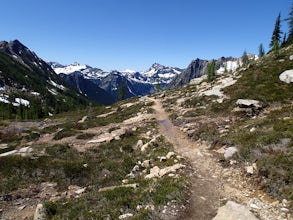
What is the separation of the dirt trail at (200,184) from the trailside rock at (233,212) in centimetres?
47

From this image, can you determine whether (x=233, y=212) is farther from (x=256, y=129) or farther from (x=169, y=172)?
(x=256, y=129)

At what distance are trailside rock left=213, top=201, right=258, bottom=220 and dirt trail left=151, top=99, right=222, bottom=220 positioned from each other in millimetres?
467

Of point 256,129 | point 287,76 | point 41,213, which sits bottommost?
point 41,213

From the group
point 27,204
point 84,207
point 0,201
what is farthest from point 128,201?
point 0,201

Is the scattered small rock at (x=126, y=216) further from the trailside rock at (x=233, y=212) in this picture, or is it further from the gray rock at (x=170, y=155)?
the gray rock at (x=170, y=155)

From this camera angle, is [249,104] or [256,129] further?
[249,104]

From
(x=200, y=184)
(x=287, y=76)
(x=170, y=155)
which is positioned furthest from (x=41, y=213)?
(x=287, y=76)

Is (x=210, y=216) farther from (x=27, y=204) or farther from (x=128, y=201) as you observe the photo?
(x=27, y=204)

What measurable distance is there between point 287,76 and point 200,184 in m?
33.1

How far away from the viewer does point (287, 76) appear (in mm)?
37469

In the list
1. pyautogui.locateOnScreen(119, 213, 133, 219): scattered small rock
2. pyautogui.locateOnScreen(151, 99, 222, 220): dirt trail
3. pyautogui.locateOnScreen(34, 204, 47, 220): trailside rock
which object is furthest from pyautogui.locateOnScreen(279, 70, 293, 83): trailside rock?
pyautogui.locateOnScreen(34, 204, 47, 220): trailside rock

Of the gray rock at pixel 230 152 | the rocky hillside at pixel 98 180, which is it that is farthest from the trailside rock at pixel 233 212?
the gray rock at pixel 230 152

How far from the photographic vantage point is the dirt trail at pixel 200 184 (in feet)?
34.7

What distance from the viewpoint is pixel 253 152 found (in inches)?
600
